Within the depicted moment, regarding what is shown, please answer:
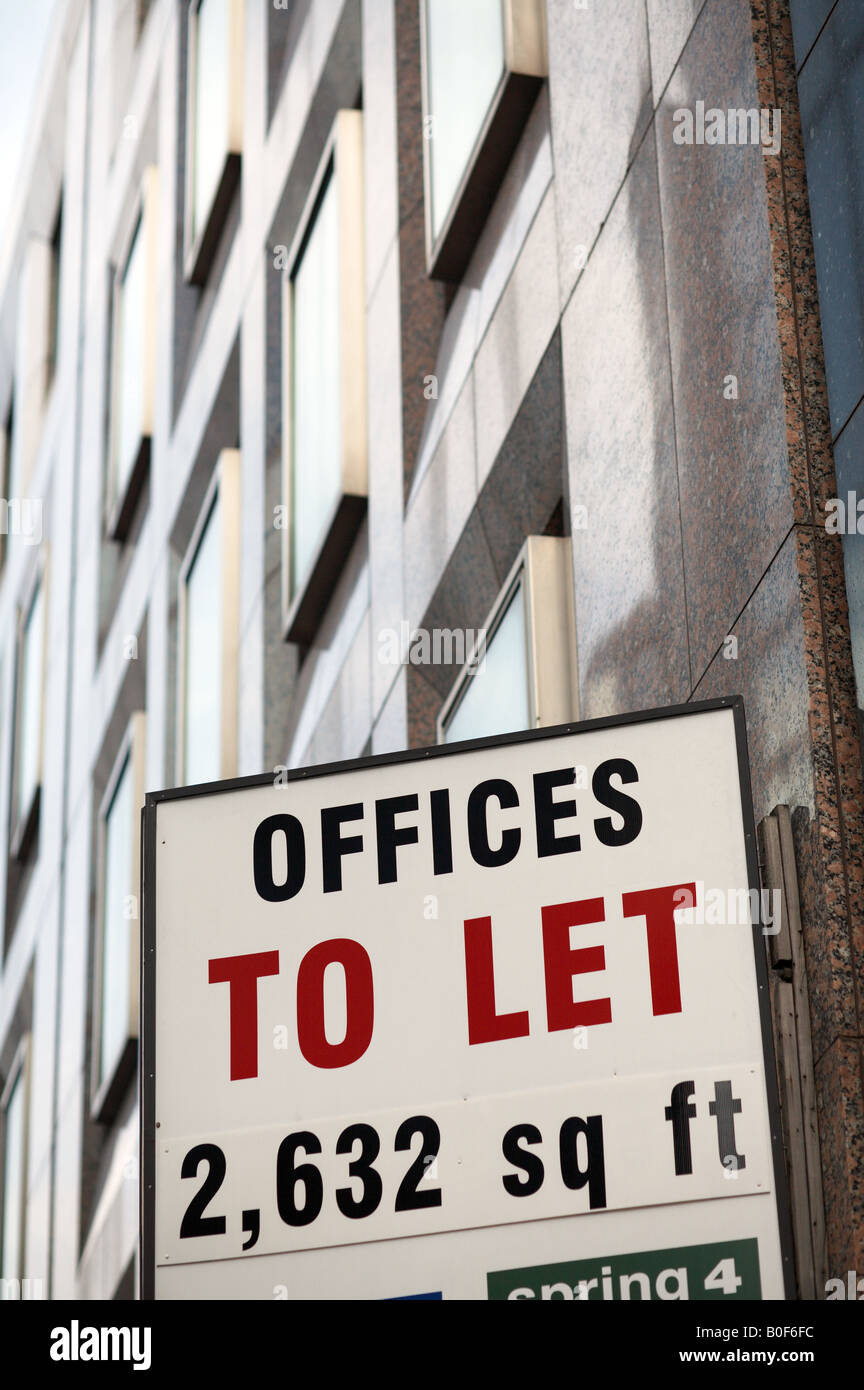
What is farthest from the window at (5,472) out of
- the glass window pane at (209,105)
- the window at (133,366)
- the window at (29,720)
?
the glass window pane at (209,105)

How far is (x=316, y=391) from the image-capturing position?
15945 mm

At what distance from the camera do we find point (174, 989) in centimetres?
709

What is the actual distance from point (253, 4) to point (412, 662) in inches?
341

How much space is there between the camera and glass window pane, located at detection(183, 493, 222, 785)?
60.3 ft

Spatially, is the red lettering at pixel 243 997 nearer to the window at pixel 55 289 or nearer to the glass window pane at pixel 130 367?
the glass window pane at pixel 130 367

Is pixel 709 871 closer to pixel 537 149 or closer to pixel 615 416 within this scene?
pixel 615 416

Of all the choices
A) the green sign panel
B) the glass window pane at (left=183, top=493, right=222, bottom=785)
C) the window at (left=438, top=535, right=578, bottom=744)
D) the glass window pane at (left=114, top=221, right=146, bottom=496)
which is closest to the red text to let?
the green sign panel

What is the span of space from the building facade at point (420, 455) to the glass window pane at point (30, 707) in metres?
0.13

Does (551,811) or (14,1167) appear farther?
(14,1167)

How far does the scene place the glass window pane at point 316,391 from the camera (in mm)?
15352

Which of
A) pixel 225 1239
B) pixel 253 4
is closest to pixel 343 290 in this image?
pixel 253 4

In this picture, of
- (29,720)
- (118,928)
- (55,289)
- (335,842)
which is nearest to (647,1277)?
(335,842)

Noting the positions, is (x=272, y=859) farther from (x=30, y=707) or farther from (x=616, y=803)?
(x=30, y=707)

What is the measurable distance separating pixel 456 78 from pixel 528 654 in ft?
13.4
